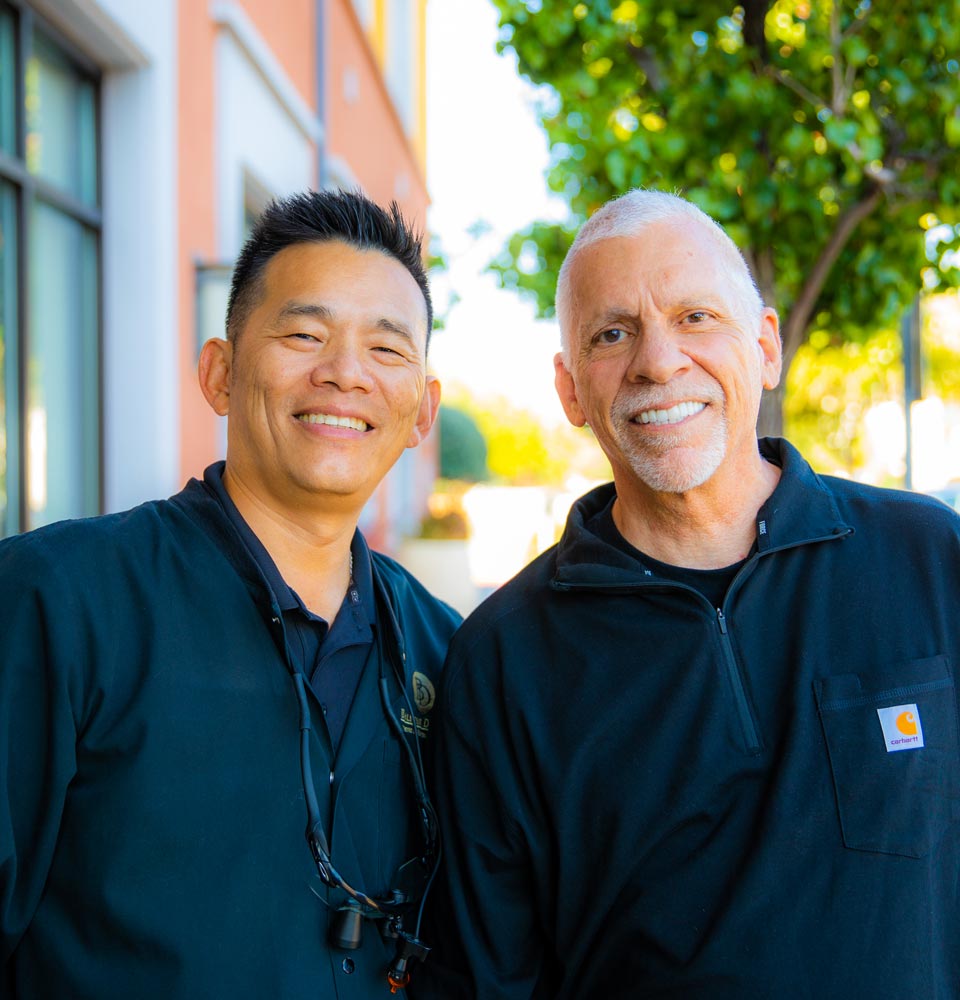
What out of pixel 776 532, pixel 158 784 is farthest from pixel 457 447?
pixel 158 784

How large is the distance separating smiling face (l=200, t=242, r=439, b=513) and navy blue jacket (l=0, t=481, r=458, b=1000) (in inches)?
8.3

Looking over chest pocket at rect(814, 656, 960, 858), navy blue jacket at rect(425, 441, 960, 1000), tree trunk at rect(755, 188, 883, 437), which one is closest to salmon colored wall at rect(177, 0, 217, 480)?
tree trunk at rect(755, 188, 883, 437)

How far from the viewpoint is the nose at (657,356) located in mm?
2330

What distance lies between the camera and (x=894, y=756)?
2.06 meters

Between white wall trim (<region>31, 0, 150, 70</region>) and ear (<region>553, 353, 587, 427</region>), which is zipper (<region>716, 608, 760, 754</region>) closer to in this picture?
ear (<region>553, 353, 587, 427</region>)

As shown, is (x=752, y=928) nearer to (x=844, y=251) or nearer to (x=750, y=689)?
(x=750, y=689)

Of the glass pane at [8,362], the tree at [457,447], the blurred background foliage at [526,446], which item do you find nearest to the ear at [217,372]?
the glass pane at [8,362]

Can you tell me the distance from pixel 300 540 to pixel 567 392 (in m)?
0.76

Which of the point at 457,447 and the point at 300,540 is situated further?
the point at 457,447

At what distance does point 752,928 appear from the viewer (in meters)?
2.01

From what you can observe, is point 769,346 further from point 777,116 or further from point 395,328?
point 777,116

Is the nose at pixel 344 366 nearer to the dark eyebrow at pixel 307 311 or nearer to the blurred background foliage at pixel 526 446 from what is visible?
the dark eyebrow at pixel 307 311

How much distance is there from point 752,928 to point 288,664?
99 centimetres

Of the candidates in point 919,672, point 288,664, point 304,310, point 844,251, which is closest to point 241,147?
point 844,251
